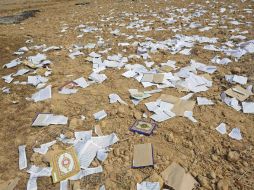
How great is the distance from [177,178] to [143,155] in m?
0.43

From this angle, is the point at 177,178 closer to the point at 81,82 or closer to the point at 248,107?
the point at 248,107

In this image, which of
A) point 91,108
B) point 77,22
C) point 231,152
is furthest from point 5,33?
point 231,152

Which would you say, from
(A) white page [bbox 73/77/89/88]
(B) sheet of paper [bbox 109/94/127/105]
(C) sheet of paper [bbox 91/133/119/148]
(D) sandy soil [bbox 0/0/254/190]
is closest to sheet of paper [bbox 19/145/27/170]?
(D) sandy soil [bbox 0/0/254/190]

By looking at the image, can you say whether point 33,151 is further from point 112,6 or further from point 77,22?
point 112,6

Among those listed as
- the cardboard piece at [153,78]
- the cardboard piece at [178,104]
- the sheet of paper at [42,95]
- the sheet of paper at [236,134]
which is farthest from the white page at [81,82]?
the sheet of paper at [236,134]

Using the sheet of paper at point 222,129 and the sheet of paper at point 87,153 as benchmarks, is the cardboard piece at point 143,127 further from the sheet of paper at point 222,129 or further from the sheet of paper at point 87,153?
the sheet of paper at point 222,129

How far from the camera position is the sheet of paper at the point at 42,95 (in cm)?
396

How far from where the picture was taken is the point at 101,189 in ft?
8.44

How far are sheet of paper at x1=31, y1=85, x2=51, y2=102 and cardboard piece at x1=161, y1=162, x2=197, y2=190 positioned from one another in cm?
214

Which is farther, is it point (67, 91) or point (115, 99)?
point (67, 91)

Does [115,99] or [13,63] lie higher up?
[115,99]

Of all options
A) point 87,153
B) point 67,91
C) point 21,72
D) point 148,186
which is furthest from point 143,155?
point 21,72

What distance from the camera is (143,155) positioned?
112 inches

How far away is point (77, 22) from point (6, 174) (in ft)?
18.7
